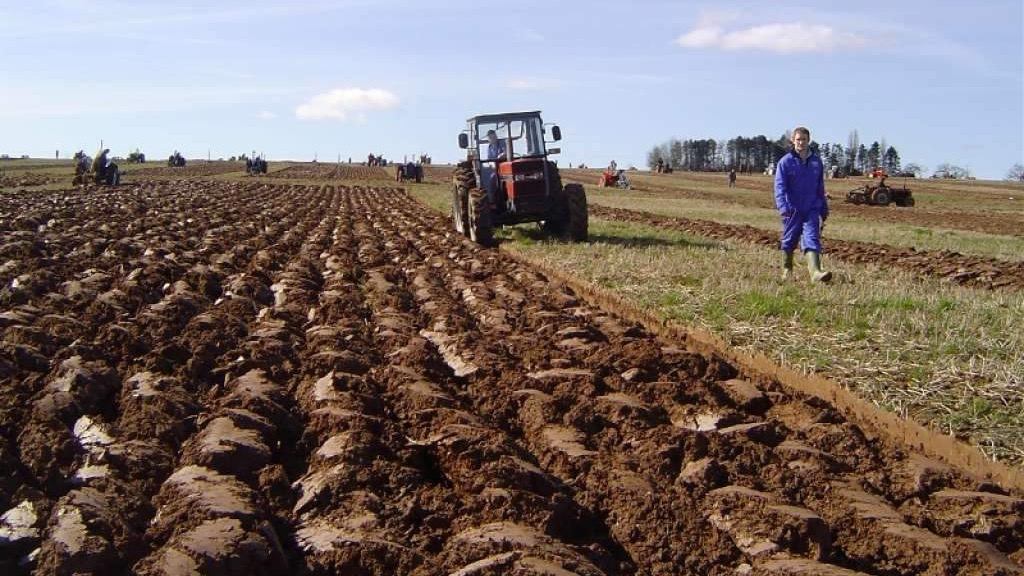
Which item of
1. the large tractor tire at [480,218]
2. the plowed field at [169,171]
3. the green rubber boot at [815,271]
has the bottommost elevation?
the green rubber boot at [815,271]

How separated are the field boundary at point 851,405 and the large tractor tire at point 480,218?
5.48 m

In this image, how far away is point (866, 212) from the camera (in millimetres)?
27594

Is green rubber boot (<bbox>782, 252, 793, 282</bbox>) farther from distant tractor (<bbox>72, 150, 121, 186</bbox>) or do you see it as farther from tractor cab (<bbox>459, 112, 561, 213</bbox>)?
distant tractor (<bbox>72, 150, 121, 186</bbox>)

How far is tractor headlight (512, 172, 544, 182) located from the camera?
45.1ft

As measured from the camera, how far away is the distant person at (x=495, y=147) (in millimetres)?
14219

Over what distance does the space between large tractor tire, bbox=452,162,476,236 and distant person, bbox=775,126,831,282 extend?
19.4 feet

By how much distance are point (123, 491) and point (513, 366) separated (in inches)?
102

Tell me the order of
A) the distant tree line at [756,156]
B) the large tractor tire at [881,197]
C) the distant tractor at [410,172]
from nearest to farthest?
the large tractor tire at [881,197], the distant tractor at [410,172], the distant tree line at [756,156]

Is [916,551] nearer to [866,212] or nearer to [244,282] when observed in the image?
[244,282]

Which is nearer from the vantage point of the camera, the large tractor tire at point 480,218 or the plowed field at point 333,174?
the large tractor tire at point 480,218

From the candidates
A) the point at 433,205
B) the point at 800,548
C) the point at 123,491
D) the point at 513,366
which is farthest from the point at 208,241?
the point at 433,205

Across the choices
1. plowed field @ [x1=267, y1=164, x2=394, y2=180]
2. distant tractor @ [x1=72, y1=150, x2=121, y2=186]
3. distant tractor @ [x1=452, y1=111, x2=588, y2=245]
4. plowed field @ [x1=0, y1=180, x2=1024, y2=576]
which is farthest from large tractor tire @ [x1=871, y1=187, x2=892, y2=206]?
plowed field @ [x1=267, y1=164, x2=394, y2=180]

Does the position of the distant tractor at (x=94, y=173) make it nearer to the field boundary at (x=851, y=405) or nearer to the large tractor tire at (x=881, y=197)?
the large tractor tire at (x=881, y=197)

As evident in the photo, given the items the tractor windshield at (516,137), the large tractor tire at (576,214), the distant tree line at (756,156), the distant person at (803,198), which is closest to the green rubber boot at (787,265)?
the distant person at (803,198)
